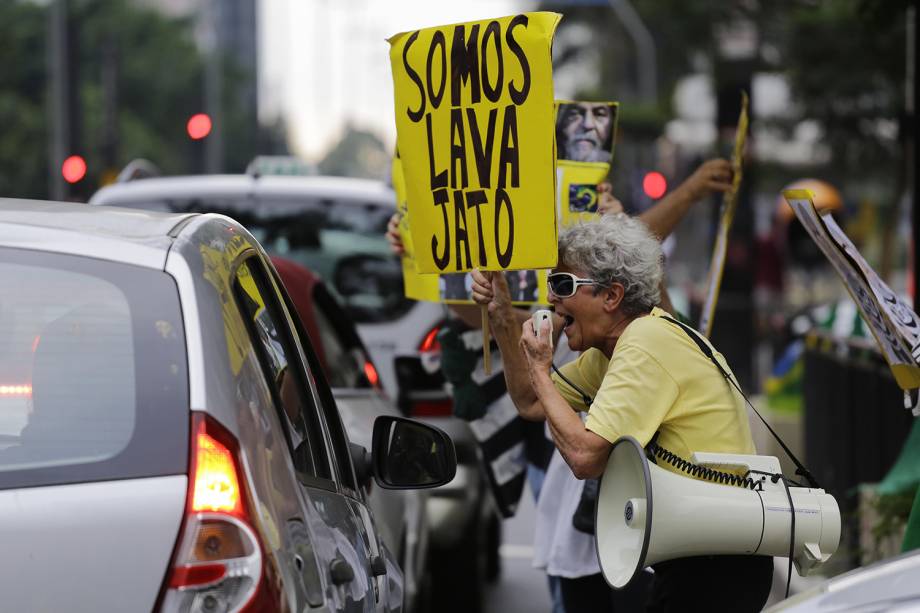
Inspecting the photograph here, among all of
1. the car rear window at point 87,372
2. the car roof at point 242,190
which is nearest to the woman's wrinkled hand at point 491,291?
the car rear window at point 87,372

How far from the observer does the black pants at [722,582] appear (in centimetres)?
400

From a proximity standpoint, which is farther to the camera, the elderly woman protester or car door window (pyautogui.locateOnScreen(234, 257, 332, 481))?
the elderly woman protester

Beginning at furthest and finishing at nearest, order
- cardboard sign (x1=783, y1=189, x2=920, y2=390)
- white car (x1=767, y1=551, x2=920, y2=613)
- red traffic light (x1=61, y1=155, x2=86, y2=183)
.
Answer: red traffic light (x1=61, y1=155, x2=86, y2=183)
cardboard sign (x1=783, y1=189, x2=920, y2=390)
white car (x1=767, y1=551, x2=920, y2=613)

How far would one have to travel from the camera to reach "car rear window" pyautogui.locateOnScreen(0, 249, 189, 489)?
→ 8.86ft

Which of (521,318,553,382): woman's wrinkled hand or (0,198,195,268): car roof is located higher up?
(0,198,195,268): car roof

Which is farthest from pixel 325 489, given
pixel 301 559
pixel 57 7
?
pixel 57 7

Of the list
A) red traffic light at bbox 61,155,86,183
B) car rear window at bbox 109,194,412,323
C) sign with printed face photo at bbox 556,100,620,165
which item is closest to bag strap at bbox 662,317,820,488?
sign with printed face photo at bbox 556,100,620,165

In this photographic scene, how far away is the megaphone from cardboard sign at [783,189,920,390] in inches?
39.8

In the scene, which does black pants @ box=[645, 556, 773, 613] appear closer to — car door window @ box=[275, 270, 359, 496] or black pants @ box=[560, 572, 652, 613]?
car door window @ box=[275, 270, 359, 496]

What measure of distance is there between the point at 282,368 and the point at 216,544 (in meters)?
0.92

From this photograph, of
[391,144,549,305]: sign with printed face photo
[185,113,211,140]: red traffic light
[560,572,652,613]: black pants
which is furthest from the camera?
[185,113,211,140]: red traffic light

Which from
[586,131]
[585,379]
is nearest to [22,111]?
[586,131]

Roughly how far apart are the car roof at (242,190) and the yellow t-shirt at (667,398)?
3.78m

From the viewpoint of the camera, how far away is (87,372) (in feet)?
9.25
